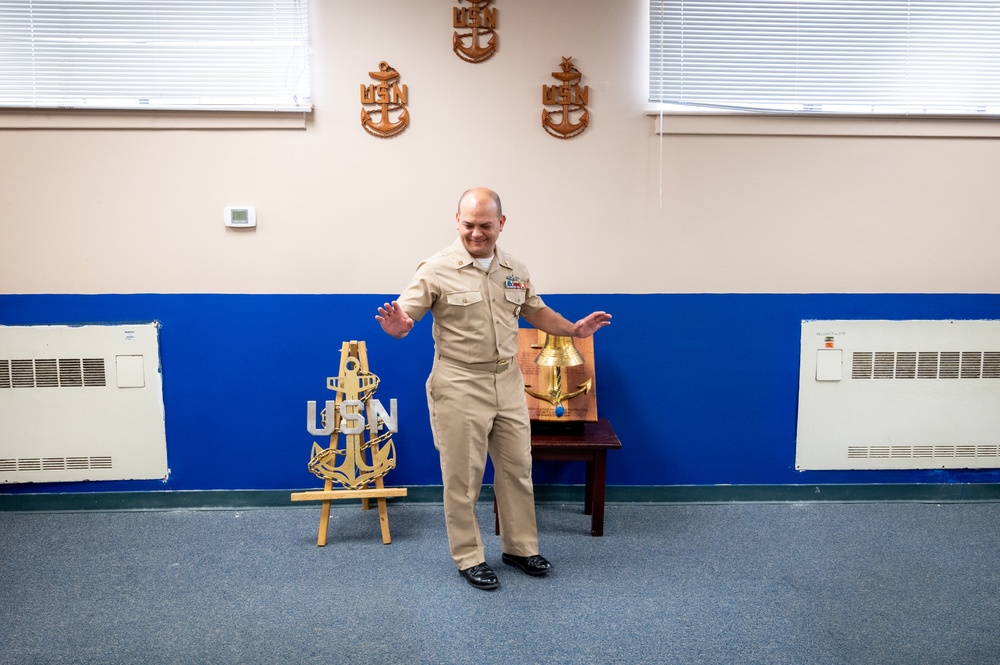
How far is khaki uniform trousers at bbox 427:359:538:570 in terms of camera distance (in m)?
2.76

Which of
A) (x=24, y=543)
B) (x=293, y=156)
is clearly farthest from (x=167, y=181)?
(x=24, y=543)

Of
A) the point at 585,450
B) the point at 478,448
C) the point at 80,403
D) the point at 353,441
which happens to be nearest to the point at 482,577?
the point at 478,448

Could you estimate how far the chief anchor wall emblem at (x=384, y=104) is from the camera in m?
3.34

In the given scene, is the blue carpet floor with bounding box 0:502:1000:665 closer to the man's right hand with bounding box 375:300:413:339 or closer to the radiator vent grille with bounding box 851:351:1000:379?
the radiator vent grille with bounding box 851:351:1000:379

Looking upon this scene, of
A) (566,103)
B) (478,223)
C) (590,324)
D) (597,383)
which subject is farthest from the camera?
(597,383)

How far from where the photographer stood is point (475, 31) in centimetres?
334

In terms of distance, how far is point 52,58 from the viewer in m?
3.32

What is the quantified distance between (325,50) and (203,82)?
1.87ft

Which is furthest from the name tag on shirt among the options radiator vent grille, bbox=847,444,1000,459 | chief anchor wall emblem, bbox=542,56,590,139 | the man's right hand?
radiator vent grille, bbox=847,444,1000,459

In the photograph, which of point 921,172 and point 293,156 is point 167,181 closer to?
point 293,156

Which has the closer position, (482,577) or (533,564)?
(482,577)

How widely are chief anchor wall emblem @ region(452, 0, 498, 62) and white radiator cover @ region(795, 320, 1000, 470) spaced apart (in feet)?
6.44

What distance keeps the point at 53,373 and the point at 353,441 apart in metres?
1.46

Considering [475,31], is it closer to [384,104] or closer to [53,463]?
[384,104]
